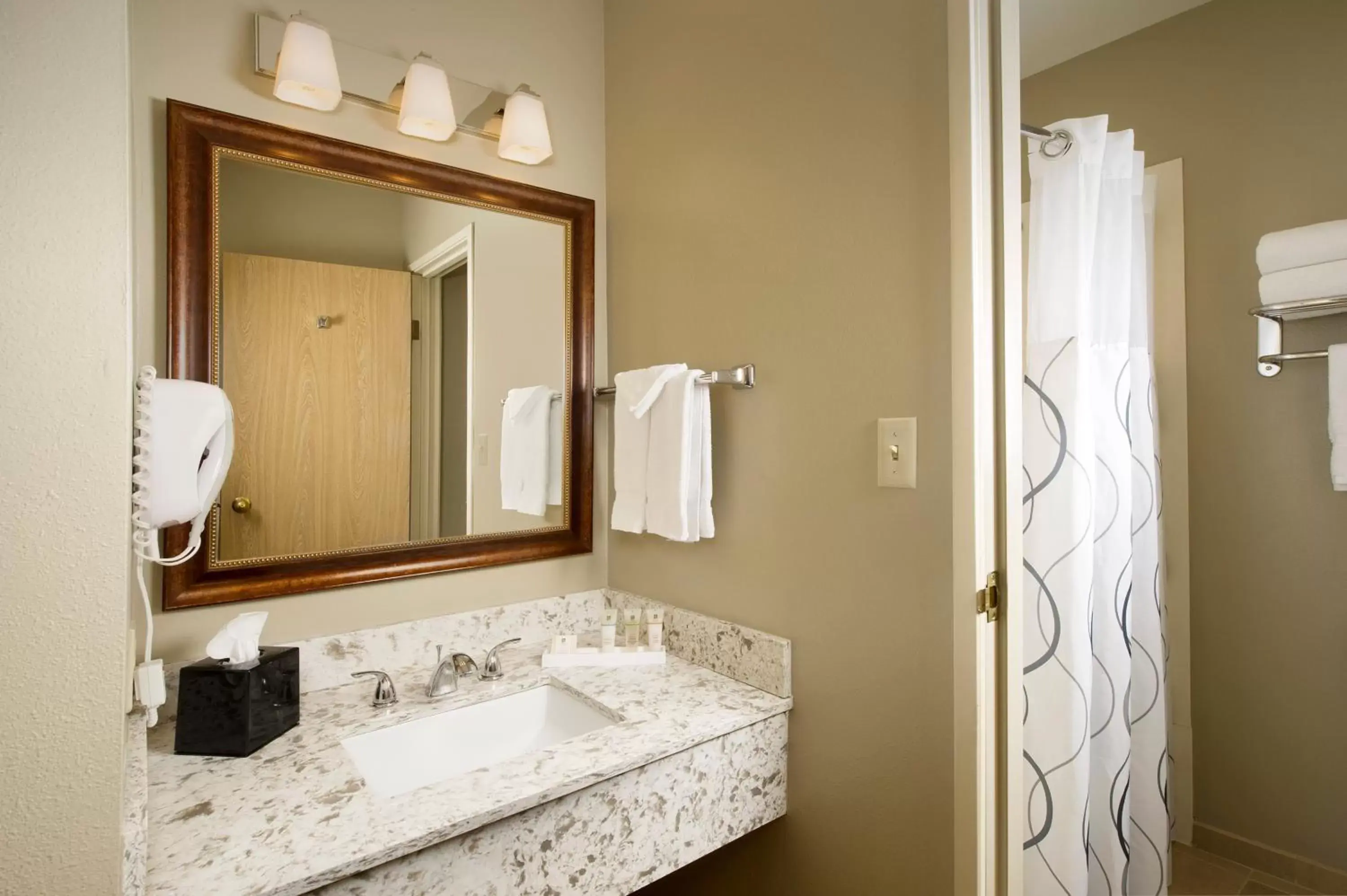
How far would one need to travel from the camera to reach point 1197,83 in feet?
6.61

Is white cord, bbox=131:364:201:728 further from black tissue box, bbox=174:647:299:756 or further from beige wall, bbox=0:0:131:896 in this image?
beige wall, bbox=0:0:131:896

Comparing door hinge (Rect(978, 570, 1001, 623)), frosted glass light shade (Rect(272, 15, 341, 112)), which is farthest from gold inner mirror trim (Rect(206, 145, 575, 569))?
door hinge (Rect(978, 570, 1001, 623))

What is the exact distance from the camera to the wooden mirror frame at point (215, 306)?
49.2 inches

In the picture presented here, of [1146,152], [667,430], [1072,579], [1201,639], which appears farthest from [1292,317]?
[667,430]

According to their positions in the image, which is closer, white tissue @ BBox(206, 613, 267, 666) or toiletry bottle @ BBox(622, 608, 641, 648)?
white tissue @ BBox(206, 613, 267, 666)

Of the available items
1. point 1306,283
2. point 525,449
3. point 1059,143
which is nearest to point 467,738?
point 525,449

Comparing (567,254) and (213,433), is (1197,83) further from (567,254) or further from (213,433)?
(213,433)

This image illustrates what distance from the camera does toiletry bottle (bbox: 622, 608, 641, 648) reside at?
5.32ft

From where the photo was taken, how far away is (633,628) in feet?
5.35

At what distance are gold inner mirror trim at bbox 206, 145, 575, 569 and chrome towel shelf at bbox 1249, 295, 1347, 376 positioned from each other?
1.78 metres

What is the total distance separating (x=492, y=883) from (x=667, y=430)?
0.86 meters

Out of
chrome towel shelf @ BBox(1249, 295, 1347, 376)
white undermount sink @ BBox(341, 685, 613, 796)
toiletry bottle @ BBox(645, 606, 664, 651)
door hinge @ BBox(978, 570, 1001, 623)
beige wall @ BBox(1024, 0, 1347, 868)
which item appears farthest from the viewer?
beige wall @ BBox(1024, 0, 1347, 868)

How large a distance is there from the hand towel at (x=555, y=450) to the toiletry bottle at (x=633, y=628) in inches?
13.2

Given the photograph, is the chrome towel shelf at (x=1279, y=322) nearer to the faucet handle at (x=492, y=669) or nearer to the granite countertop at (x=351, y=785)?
the granite countertop at (x=351, y=785)
